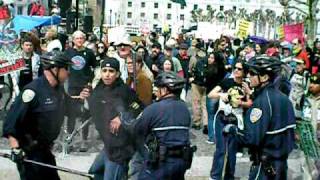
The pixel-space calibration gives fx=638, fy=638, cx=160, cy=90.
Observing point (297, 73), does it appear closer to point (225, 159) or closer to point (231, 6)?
point (225, 159)

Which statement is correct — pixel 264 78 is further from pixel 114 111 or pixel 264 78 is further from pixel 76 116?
pixel 76 116

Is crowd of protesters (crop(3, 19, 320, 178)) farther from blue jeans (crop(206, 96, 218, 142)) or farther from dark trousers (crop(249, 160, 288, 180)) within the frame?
dark trousers (crop(249, 160, 288, 180))

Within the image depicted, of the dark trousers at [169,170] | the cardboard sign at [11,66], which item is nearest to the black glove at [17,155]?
the dark trousers at [169,170]

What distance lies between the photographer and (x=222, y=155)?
796 centimetres

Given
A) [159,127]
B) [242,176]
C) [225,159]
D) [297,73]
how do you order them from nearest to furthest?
[159,127], [225,159], [242,176], [297,73]

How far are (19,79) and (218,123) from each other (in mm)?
3838

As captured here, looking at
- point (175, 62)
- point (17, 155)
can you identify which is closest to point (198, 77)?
point (175, 62)

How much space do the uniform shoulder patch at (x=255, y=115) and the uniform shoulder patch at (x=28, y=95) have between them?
6.33 feet

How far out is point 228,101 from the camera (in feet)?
25.3

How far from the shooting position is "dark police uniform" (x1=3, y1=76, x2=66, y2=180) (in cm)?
561

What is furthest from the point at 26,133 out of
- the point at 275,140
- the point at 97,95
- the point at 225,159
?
the point at 225,159

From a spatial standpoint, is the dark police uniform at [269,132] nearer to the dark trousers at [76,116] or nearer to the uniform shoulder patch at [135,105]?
the uniform shoulder patch at [135,105]

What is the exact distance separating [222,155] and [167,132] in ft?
8.50

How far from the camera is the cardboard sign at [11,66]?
10219 mm
